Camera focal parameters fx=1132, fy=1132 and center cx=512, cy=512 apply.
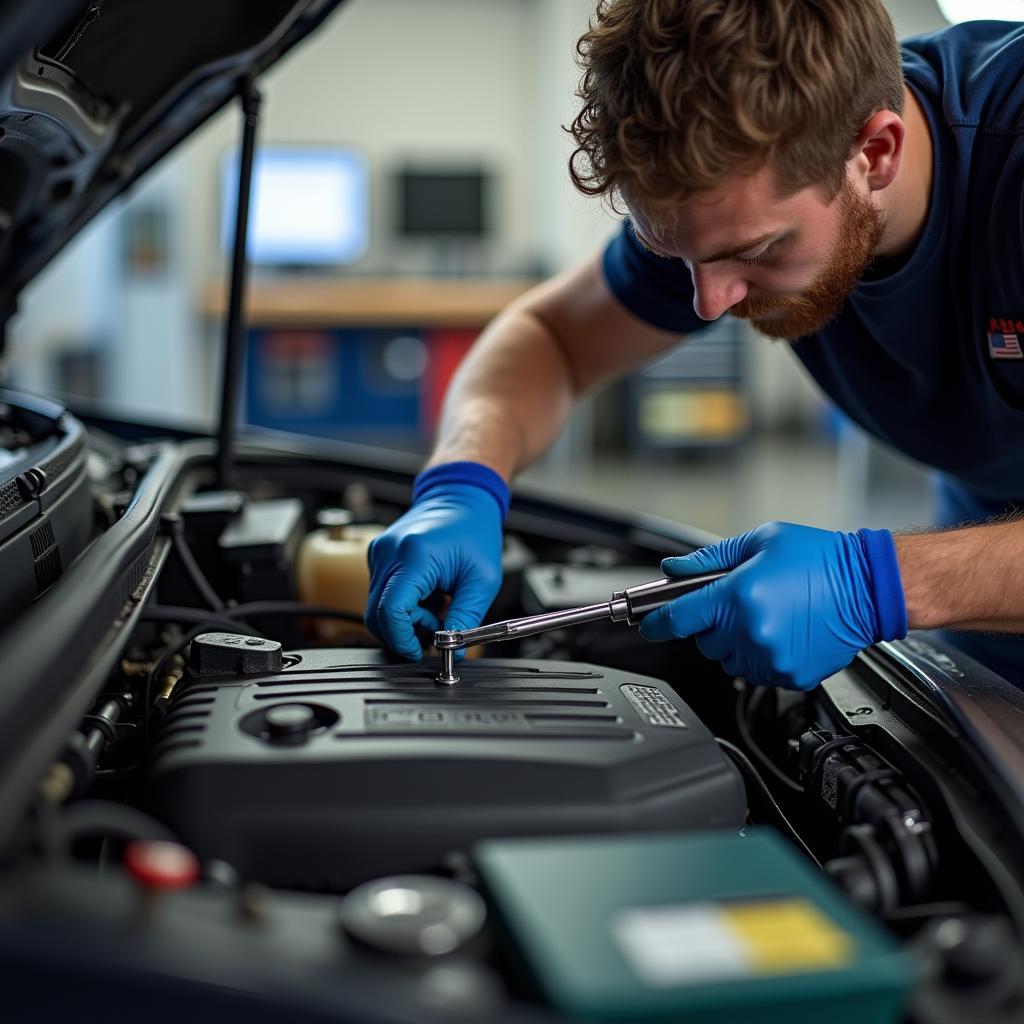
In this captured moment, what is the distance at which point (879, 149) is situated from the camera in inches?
40.3

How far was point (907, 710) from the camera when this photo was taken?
853 mm

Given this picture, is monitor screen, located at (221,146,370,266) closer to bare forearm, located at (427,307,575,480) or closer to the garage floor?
the garage floor

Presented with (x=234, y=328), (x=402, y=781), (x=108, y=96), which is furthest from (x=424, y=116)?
(x=402, y=781)

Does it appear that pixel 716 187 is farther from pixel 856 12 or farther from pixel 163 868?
pixel 163 868

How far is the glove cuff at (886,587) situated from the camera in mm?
890

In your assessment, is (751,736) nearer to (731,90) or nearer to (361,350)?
(731,90)

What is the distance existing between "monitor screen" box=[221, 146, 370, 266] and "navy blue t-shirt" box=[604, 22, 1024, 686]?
16.8ft

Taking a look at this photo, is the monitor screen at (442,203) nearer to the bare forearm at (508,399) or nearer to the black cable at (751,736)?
the bare forearm at (508,399)

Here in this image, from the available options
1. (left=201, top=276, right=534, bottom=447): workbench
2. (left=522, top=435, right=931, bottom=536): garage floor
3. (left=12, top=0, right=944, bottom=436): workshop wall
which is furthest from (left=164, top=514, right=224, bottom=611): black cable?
(left=12, top=0, right=944, bottom=436): workshop wall

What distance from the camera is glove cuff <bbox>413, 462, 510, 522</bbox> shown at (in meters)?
1.20

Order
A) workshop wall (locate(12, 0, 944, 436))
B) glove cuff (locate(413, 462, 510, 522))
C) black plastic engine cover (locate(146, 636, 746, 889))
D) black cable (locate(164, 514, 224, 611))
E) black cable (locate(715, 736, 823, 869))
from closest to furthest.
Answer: black plastic engine cover (locate(146, 636, 746, 889)), black cable (locate(715, 736, 823, 869)), black cable (locate(164, 514, 224, 611)), glove cuff (locate(413, 462, 510, 522)), workshop wall (locate(12, 0, 944, 436))

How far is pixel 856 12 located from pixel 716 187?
184 millimetres

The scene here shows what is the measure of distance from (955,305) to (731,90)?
1.48ft

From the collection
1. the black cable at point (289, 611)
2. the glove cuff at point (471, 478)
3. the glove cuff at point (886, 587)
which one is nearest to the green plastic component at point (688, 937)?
the glove cuff at point (886, 587)
